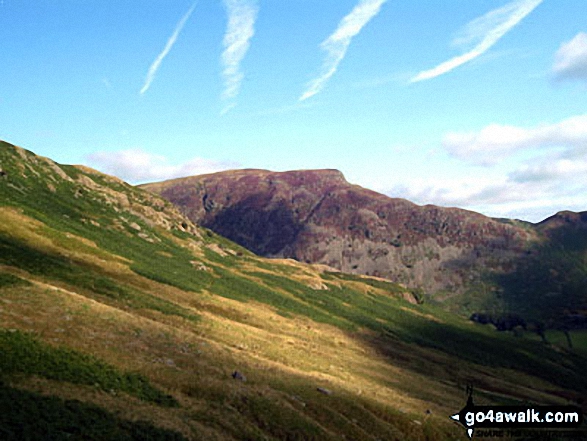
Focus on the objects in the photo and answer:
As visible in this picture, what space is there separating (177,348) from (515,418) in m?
40.4

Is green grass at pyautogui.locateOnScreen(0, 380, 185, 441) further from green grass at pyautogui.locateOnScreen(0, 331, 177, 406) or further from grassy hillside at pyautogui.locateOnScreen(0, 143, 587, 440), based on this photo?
green grass at pyautogui.locateOnScreen(0, 331, 177, 406)

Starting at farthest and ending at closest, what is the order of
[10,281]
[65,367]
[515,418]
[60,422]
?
[515,418]
[10,281]
[65,367]
[60,422]

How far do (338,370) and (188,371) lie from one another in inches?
1302

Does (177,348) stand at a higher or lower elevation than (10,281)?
lower

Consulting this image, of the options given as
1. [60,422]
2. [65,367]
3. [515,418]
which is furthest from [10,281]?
[515,418]

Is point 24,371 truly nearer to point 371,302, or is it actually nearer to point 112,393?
point 112,393

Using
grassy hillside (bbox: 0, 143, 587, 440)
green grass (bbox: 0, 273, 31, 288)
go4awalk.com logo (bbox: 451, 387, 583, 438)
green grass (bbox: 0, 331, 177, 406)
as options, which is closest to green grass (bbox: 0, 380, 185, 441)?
grassy hillside (bbox: 0, 143, 587, 440)

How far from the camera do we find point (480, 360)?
145375mm

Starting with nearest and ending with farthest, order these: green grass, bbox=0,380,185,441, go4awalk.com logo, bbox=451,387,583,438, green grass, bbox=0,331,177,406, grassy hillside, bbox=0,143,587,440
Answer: green grass, bbox=0,380,185,441
grassy hillside, bbox=0,143,587,440
green grass, bbox=0,331,177,406
go4awalk.com logo, bbox=451,387,583,438

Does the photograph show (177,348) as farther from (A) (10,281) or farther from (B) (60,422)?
(B) (60,422)

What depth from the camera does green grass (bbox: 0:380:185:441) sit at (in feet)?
75.3

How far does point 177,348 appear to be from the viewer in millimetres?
48312

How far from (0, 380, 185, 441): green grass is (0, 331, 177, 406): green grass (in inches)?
A: 149

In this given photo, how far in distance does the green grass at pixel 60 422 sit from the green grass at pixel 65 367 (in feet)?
12.4
